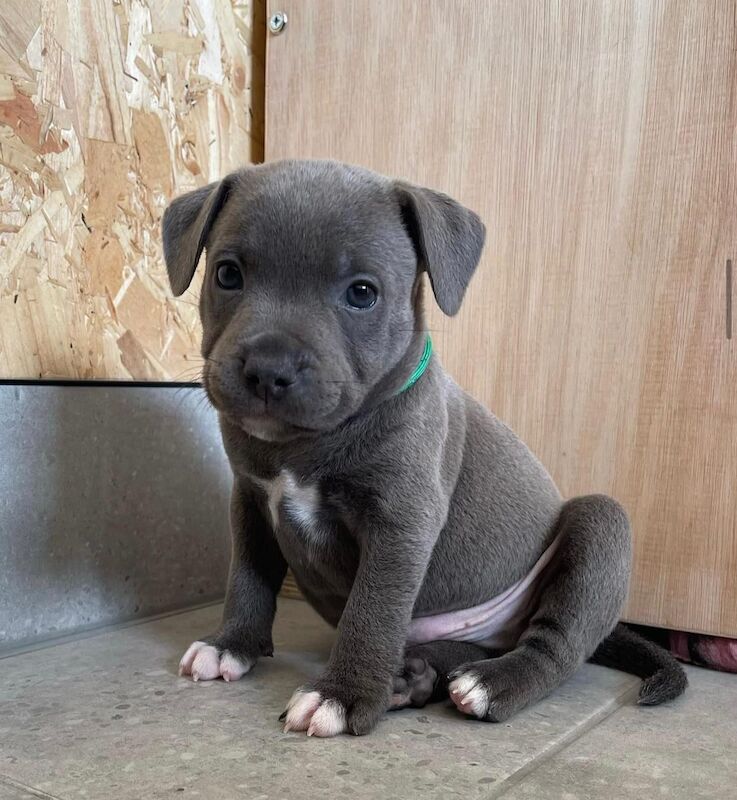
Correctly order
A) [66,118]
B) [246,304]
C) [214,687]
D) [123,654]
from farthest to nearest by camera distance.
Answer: [66,118]
[123,654]
[214,687]
[246,304]

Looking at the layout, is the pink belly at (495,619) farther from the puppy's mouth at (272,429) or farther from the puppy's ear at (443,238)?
the puppy's ear at (443,238)

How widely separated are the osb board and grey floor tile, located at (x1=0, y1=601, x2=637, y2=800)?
1144 mm

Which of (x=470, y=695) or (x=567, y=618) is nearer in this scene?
(x=470, y=695)

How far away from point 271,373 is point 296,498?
561mm

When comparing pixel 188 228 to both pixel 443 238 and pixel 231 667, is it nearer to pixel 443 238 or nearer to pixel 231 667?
pixel 443 238

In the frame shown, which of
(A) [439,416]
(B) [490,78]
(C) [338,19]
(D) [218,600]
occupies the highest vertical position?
(C) [338,19]

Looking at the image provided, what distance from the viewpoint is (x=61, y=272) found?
3.29 metres

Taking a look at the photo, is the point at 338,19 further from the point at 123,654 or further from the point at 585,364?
the point at 123,654

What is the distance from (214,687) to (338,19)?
2782mm

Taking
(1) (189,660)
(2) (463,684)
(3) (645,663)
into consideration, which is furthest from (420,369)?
(3) (645,663)

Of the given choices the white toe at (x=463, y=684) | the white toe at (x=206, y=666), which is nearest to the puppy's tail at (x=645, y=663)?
the white toe at (x=463, y=684)

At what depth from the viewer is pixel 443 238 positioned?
251cm

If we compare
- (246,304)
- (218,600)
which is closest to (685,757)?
(246,304)

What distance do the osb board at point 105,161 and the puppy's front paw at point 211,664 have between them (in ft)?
3.92
